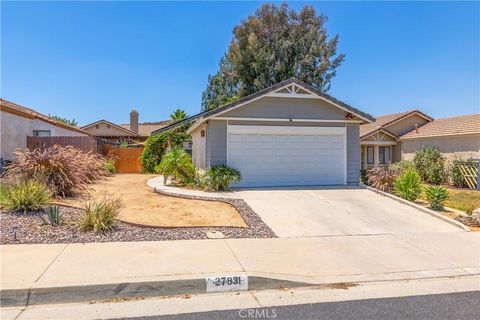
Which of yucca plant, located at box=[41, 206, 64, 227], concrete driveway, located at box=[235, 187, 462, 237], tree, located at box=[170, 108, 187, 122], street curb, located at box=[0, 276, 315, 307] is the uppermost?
tree, located at box=[170, 108, 187, 122]

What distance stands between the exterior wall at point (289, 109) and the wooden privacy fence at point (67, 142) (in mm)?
10333

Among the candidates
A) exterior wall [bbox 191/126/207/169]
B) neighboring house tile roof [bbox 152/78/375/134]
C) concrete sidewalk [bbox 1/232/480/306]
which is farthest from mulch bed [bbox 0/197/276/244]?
exterior wall [bbox 191/126/207/169]

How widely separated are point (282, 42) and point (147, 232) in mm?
26210

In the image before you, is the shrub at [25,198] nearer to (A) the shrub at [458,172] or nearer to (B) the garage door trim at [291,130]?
(B) the garage door trim at [291,130]

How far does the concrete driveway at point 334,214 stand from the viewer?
838 cm

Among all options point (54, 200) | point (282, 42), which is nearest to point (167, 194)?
point (54, 200)

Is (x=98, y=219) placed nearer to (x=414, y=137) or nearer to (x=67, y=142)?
(x=67, y=142)

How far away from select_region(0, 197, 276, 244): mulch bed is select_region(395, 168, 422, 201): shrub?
6.16 meters

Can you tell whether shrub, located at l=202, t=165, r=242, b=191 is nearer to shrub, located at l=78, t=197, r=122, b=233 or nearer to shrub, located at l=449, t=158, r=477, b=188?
shrub, located at l=78, t=197, r=122, b=233

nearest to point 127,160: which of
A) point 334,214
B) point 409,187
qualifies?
point 334,214

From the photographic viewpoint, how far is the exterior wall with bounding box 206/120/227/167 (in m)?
13.9

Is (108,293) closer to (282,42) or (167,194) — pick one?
(167,194)

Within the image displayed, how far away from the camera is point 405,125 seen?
28422 mm

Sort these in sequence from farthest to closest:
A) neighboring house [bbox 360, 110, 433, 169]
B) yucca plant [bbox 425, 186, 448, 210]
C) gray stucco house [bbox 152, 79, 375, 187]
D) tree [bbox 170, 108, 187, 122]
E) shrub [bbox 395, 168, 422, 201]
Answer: tree [bbox 170, 108, 187, 122] → neighboring house [bbox 360, 110, 433, 169] → gray stucco house [bbox 152, 79, 375, 187] → shrub [bbox 395, 168, 422, 201] → yucca plant [bbox 425, 186, 448, 210]
